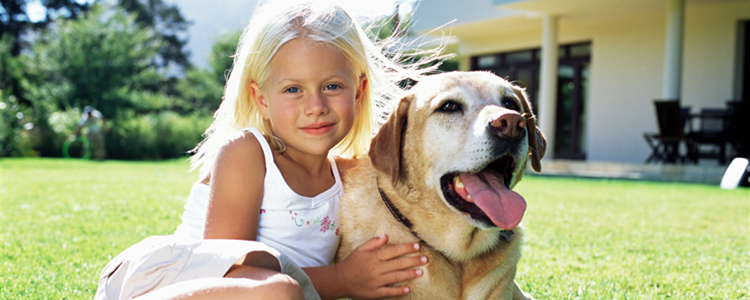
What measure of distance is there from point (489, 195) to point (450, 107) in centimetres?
49

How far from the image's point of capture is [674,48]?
1319cm

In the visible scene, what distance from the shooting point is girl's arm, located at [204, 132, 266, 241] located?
247 centimetres

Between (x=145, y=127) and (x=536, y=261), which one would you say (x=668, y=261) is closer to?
(x=536, y=261)

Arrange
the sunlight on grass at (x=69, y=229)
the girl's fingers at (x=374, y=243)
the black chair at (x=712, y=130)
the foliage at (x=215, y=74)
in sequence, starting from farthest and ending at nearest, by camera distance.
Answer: the foliage at (x=215, y=74) < the black chair at (x=712, y=130) < the sunlight on grass at (x=69, y=229) < the girl's fingers at (x=374, y=243)

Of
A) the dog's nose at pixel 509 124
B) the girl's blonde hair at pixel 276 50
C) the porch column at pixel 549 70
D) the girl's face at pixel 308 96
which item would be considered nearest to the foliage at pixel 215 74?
the porch column at pixel 549 70

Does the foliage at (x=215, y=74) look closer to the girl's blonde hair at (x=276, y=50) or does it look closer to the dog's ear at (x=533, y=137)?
the girl's blonde hair at (x=276, y=50)

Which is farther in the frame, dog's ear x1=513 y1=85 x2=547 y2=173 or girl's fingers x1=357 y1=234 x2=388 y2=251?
dog's ear x1=513 y1=85 x2=547 y2=173

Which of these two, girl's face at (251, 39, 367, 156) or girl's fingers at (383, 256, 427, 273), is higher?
girl's face at (251, 39, 367, 156)

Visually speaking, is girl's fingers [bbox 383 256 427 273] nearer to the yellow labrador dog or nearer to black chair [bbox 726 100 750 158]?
the yellow labrador dog

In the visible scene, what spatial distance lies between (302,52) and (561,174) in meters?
A: 11.9

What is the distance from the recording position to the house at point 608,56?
14164 mm

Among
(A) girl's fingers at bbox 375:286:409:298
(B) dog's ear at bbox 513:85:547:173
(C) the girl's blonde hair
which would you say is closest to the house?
(C) the girl's blonde hair

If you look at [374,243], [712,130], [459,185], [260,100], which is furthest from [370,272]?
[712,130]

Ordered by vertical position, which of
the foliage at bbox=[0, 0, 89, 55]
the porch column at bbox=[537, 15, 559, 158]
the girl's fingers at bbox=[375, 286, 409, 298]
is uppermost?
the foliage at bbox=[0, 0, 89, 55]
